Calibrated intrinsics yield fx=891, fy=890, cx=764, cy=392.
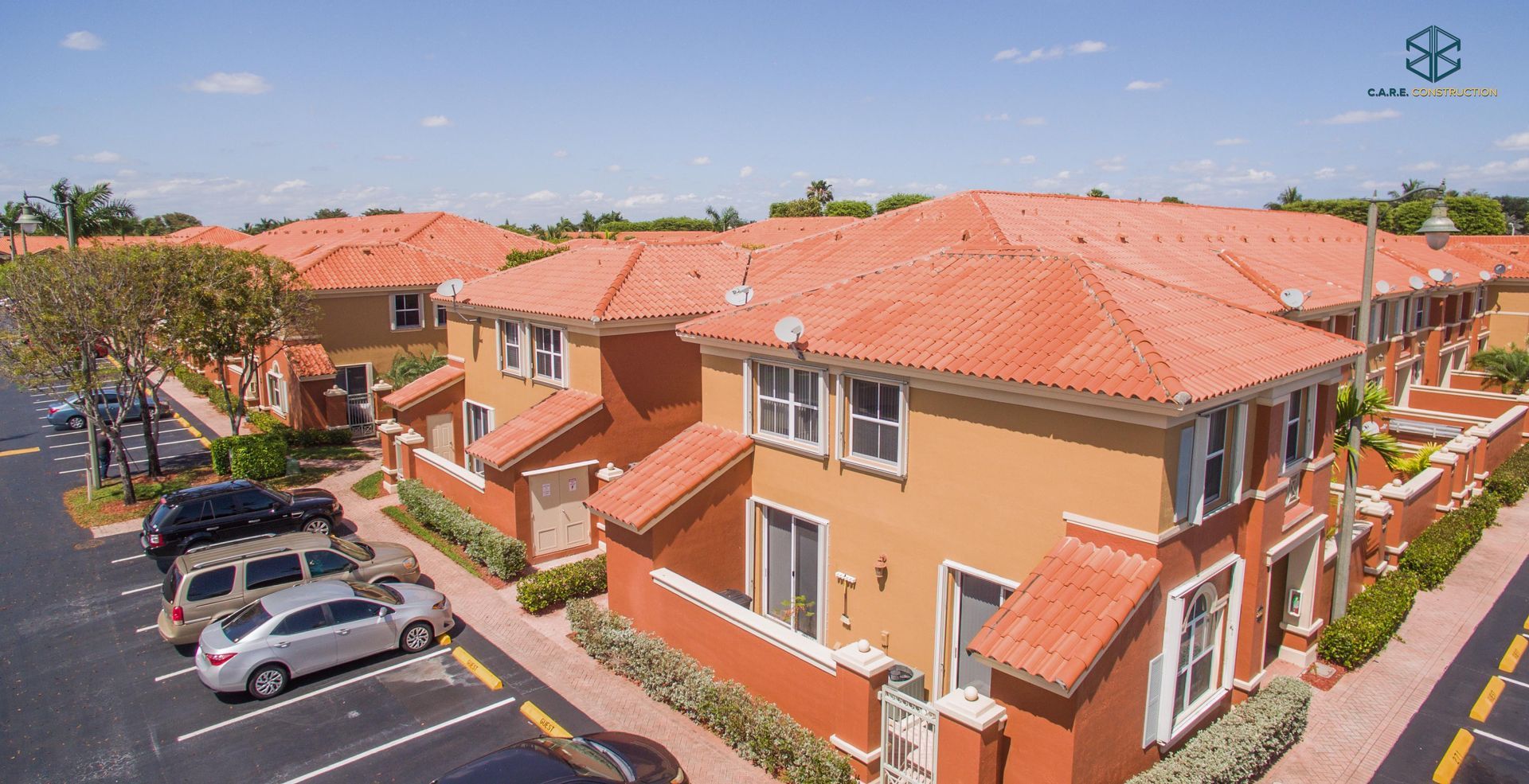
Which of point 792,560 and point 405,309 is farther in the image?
point 405,309

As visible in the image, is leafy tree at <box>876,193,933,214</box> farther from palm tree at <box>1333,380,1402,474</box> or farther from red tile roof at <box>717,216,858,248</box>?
palm tree at <box>1333,380,1402,474</box>

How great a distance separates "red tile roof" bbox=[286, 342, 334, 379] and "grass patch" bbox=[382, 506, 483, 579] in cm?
986

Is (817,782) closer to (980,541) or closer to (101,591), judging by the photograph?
(980,541)

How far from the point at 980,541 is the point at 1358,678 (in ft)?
26.1

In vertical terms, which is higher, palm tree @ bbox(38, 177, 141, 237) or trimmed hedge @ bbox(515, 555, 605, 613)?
palm tree @ bbox(38, 177, 141, 237)

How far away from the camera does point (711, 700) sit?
12.3 m

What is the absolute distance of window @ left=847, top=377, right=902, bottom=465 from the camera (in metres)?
13.0

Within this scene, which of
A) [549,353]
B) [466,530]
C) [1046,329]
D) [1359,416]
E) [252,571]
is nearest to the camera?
[1046,329]

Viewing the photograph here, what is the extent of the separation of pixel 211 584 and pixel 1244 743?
16.0 m

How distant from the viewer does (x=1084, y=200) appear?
28.1 meters

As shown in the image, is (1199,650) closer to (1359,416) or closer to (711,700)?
(1359,416)

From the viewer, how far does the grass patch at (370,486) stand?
24312 mm

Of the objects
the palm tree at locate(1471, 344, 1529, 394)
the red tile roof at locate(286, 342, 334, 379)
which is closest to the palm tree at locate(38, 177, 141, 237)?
the red tile roof at locate(286, 342, 334, 379)

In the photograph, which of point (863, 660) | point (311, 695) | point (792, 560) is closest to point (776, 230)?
point (792, 560)
